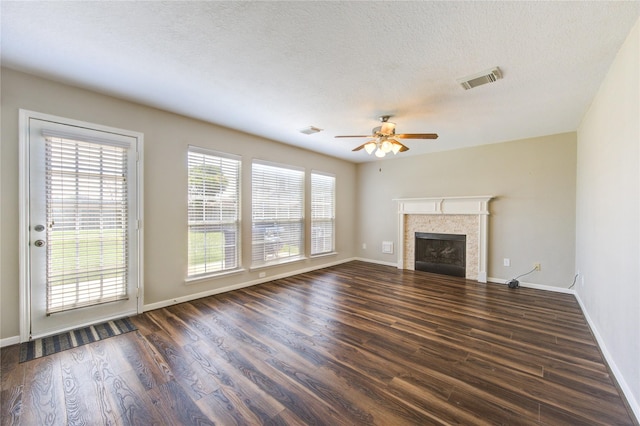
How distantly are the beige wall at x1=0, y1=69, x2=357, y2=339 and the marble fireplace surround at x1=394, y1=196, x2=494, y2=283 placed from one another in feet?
8.19

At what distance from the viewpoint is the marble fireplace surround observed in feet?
16.0

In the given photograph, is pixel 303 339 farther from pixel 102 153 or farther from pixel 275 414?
pixel 102 153

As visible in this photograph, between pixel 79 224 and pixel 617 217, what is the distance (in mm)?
5062

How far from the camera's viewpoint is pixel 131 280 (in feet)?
10.6

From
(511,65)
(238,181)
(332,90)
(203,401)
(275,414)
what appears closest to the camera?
(275,414)

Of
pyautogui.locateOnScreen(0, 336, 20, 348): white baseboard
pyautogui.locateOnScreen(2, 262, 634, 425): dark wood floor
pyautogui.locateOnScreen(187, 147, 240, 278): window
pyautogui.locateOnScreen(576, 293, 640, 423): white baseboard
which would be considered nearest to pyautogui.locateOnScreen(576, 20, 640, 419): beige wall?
pyautogui.locateOnScreen(576, 293, 640, 423): white baseboard

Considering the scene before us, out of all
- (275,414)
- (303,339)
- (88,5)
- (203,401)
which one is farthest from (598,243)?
(88,5)

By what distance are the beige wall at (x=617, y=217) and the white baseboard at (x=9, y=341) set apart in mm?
4958

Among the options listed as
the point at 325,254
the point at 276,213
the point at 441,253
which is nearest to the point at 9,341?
the point at 276,213

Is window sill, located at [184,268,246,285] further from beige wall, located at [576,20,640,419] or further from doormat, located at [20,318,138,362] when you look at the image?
beige wall, located at [576,20,640,419]

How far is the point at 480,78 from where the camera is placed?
2.52 metres

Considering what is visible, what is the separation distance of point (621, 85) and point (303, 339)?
11.4 feet

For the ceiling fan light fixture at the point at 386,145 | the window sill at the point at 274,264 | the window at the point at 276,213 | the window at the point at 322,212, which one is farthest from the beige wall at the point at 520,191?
the window sill at the point at 274,264

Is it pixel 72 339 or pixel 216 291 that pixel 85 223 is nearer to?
pixel 72 339
